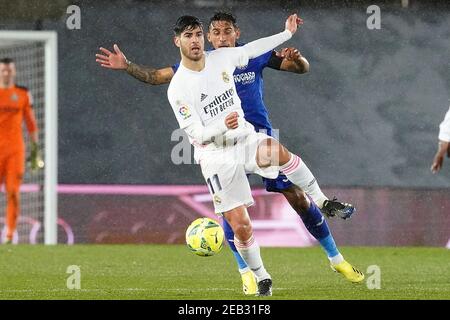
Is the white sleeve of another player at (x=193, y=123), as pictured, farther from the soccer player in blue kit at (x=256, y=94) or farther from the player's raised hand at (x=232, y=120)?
the soccer player in blue kit at (x=256, y=94)

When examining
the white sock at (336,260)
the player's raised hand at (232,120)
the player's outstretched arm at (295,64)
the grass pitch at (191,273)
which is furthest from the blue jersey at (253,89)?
the player's raised hand at (232,120)

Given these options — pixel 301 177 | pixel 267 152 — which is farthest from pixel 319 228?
pixel 267 152

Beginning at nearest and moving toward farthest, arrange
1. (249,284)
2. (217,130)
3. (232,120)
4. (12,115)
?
(232,120), (217,130), (249,284), (12,115)

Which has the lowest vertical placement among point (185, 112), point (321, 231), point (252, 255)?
point (252, 255)

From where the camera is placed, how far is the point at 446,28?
15.8 meters

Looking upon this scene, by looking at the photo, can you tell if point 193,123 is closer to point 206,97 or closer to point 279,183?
point 206,97

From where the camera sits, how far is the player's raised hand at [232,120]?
843cm

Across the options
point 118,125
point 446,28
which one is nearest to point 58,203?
point 118,125

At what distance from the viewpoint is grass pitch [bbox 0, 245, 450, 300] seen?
9125 millimetres

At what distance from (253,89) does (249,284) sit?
1.72 metres

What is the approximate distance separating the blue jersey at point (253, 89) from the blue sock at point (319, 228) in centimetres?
68

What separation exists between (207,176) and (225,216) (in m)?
0.29

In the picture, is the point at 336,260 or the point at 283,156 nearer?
the point at 283,156

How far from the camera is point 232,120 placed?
8422mm
